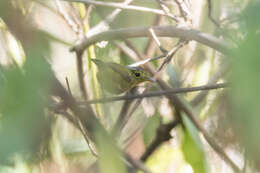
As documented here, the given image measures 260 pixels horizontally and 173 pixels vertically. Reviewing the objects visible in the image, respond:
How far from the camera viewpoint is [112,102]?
1.25 metres

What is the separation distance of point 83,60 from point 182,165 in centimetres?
55

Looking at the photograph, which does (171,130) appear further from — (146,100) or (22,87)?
(22,87)

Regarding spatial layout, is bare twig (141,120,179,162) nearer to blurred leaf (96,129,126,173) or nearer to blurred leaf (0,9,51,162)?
blurred leaf (96,129,126,173)

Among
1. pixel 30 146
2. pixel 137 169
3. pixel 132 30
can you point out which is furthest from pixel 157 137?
pixel 30 146

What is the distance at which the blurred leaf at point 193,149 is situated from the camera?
1.00 metres

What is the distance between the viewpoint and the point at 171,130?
4.36 ft

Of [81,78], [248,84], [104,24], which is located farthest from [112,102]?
[248,84]

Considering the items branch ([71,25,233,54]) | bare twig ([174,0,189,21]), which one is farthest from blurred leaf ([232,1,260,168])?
bare twig ([174,0,189,21])

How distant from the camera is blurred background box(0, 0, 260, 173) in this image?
32 centimetres

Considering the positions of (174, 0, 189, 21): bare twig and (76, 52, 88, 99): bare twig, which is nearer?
(174, 0, 189, 21): bare twig

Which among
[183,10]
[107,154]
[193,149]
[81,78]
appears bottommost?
[193,149]

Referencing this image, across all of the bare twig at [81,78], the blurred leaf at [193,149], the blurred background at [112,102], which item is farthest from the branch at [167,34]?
the blurred leaf at [193,149]

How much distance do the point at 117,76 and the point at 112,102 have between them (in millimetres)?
608

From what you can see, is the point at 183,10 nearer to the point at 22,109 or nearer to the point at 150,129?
the point at 22,109
